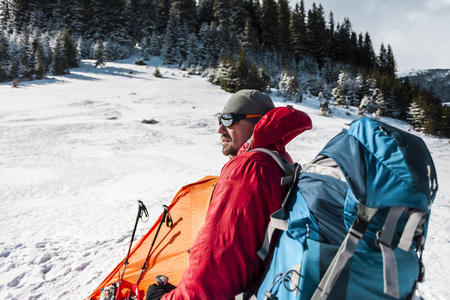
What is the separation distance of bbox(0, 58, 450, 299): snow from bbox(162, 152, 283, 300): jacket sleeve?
6.82ft

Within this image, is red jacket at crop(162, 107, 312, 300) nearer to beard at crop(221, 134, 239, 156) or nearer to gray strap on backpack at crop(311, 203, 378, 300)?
gray strap on backpack at crop(311, 203, 378, 300)

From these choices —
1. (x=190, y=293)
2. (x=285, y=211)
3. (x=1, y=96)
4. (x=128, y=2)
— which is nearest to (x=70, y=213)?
(x=190, y=293)

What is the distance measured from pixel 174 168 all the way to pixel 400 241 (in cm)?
636

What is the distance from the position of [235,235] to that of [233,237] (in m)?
0.01

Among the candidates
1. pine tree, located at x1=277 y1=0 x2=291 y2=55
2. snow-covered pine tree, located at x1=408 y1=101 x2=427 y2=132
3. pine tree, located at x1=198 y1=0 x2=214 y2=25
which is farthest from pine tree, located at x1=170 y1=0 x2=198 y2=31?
snow-covered pine tree, located at x1=408 y1=101 x2=427 y2=132

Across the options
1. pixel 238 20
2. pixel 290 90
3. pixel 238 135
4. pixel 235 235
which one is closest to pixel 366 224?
pixel 235 235

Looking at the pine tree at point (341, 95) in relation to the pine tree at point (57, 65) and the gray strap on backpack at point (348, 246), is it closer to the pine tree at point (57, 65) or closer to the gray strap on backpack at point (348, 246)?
the pine tree at point (57, 65)

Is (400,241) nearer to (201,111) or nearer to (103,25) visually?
(201,111)

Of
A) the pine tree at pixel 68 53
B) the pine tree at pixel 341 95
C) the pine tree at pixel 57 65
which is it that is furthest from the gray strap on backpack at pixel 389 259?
the pine tree at pixel 68 53

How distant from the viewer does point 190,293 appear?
4.06ft

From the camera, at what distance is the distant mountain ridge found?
57.3 m

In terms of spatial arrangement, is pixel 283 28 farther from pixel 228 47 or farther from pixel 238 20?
pixel 228 47

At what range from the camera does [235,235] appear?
3.96ft

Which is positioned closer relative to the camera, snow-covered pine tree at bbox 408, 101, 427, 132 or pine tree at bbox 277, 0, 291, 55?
snow-covered pine tree at bbox 408, 101, 427, 132
